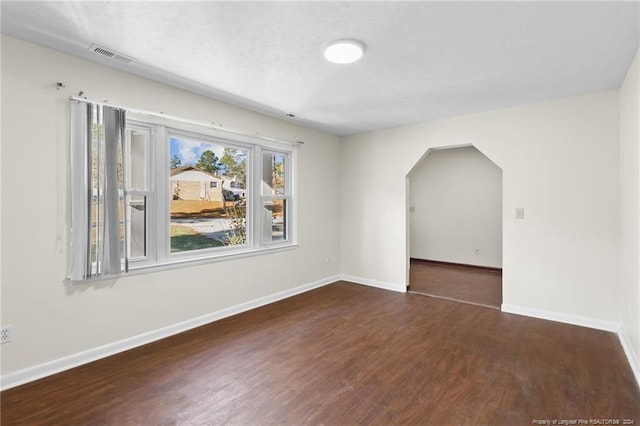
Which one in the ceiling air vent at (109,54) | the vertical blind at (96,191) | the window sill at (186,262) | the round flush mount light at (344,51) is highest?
the ceiling air vent at (109,54)

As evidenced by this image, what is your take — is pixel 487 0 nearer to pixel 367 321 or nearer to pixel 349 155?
pixel 367 321

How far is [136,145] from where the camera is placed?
3.04 m

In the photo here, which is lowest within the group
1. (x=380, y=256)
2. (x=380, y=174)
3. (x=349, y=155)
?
(x=380, y=256)

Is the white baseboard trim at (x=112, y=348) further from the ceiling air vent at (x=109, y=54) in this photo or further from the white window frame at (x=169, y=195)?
the ceiling air vent at (x=109, y=54)

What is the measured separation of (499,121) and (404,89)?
1528 millimetres

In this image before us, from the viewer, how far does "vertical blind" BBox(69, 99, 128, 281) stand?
2.52 m

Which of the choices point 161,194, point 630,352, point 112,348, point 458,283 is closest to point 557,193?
point 630,352

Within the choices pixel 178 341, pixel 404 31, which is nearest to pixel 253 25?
pixel 404 31

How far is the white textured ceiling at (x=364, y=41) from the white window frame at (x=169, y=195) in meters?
0.45

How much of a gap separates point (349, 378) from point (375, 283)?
279 cm

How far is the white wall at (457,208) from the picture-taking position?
248 inches

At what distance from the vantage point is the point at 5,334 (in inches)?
87.6

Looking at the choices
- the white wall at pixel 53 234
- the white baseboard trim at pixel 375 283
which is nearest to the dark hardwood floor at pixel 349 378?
the white wall at pixel 53 234

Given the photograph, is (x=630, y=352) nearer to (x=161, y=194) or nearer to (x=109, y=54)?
(x=161, y=194)
